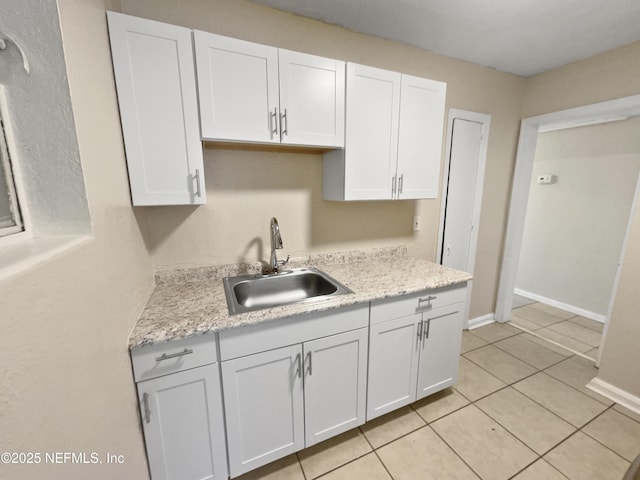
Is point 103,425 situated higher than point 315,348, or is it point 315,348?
point 103,425

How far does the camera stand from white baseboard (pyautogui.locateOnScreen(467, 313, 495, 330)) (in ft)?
9.00

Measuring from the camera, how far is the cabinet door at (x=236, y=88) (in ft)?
3.98

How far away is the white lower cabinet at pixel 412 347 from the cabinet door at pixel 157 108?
1.23m

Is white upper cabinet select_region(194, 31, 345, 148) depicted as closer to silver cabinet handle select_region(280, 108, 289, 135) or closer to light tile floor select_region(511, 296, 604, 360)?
silver cabinet handle select_region(280, 108, 289, 135)

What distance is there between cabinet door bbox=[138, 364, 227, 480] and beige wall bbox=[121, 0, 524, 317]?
730mm

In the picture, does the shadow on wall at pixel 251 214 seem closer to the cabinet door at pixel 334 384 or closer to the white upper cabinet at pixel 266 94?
the white upper cabinet at pixel 266 94

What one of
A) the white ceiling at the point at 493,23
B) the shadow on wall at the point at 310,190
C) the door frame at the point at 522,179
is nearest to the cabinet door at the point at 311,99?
the shadow on wall at the point at 310,190

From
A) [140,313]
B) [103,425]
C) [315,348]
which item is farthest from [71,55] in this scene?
[315,348]

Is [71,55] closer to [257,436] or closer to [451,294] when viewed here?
[257,436]

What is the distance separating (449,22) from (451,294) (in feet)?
5.80

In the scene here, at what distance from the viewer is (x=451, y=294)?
1678mm

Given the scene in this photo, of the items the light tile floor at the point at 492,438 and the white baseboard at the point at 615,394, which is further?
the white baseboard at the point at 615,394

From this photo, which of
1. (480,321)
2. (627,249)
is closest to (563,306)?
(480,321)

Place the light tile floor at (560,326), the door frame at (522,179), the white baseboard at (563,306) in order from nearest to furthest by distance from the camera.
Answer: the door frame at (522,179)
the light tile floor at (560,326)
the white baseboard at (563,306)
